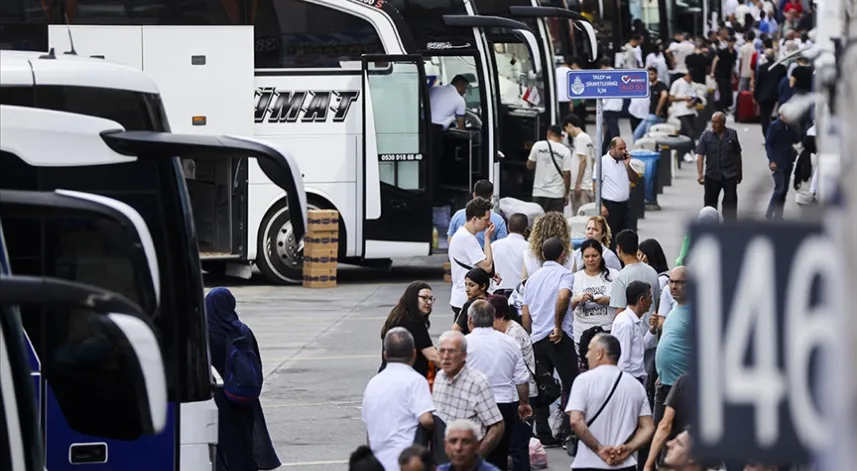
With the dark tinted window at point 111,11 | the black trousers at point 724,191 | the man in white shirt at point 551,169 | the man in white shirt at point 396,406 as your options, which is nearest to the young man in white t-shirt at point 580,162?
the man in white shirt at point 551,169

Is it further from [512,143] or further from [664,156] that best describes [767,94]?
[512,143]

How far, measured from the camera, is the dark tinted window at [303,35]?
803 inches

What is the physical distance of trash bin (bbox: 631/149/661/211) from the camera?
26.5m

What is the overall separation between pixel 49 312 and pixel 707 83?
1157 inches

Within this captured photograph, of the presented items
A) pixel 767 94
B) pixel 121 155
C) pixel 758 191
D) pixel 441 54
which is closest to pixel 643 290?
pixel 121 155

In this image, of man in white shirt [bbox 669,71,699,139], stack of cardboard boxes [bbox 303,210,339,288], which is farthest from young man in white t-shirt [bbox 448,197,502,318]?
man in white shirt [bbox 669,71,699,139]

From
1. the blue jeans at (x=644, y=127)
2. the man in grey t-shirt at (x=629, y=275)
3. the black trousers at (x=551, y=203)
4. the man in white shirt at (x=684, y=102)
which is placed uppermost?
the man in white shirt at (x=684, y=102)

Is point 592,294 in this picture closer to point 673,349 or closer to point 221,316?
point 673,349

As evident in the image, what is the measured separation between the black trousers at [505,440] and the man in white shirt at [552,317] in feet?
5.88

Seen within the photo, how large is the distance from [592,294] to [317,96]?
8.54m

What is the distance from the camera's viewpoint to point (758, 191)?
14.5ft

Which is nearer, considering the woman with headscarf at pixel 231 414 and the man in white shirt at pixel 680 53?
the woman with headscarf at pixel 231 414

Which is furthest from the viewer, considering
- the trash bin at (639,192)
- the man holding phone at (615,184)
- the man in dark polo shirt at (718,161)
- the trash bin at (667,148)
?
the trash bin at (667,148)

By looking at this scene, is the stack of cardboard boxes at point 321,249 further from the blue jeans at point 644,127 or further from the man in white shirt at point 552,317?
the blue jeans at point 644,127
